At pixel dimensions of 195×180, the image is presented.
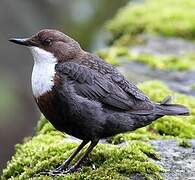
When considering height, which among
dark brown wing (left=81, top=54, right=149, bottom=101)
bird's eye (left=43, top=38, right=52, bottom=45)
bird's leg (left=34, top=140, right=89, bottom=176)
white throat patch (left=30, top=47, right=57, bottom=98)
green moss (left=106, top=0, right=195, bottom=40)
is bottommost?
bird's leg (left=34, top=140, right=89, bottom=176)

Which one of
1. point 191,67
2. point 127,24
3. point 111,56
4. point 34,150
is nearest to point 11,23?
point 127,24

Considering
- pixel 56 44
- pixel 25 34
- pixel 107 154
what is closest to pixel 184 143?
pixel 107 154

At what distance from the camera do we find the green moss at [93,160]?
3.75m

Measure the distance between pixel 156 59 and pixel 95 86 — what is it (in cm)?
299

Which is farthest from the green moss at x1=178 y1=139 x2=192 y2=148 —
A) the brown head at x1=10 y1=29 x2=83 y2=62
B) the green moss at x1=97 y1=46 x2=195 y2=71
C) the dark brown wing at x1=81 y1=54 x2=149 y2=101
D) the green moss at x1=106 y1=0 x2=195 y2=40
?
the green moss at x1=106 y1=0 x2=195 y2=40

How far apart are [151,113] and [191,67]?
8.69 feet

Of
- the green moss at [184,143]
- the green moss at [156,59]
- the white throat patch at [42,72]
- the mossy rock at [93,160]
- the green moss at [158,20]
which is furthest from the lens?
the green moss at [158,20]

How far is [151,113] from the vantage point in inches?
161

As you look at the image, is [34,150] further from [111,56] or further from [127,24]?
[127,24]

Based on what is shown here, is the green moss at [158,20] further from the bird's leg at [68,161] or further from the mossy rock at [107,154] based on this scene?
the bird's leg at [68,161]

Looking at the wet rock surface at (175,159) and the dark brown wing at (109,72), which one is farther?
the dark brown wing at (109,72)

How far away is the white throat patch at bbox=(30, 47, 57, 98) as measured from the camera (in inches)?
151

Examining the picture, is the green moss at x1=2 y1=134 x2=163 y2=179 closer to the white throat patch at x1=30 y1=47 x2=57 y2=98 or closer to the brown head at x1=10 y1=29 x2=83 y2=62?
the white throat patch at x1=30 y1=47 x2=57 y2=98

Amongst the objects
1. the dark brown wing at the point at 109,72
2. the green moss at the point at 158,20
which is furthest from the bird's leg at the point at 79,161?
the green moss at the point at 158,20
